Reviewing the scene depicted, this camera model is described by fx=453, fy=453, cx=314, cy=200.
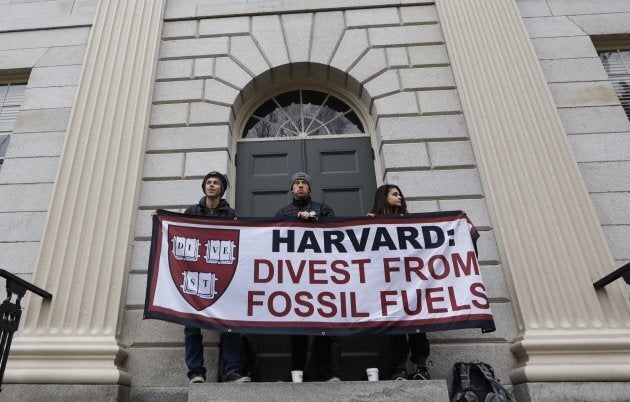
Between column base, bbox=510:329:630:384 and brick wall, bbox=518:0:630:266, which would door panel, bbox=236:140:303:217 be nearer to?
column base, bbox=510:329:630:384

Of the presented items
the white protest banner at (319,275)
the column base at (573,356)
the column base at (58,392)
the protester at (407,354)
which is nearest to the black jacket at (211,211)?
the white protest banner at (319,275)

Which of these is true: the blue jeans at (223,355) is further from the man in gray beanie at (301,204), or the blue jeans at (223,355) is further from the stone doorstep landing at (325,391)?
the man in gray beanie at (301,204)

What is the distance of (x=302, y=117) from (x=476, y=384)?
485 centimetres

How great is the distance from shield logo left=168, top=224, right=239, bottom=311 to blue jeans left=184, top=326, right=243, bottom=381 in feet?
1.26

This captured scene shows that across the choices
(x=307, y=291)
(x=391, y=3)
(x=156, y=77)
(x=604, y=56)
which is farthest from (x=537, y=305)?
(x=156, y=77)

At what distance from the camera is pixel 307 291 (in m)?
4.88

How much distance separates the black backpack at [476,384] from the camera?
4512 millimetres

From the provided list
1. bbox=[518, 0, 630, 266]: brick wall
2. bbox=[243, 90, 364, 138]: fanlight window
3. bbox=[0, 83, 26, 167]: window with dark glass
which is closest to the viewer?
bbox=[518, 0, 630, 266]: brick wall

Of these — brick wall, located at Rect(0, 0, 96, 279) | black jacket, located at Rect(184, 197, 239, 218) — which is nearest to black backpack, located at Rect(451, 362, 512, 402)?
black jacket, located at Rect(184, 197, 239, 218)

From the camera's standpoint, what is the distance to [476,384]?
15.6 feet

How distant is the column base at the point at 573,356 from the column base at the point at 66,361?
4.53 meters

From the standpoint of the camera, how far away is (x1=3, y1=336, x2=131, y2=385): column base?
495 cm

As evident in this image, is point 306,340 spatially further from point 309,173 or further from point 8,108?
point 8,108

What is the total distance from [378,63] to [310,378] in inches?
197
